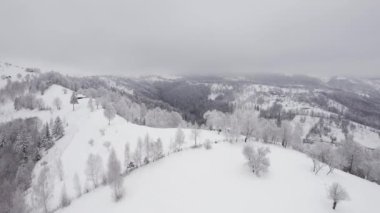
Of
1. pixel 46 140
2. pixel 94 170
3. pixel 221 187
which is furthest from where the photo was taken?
pixel 46 140

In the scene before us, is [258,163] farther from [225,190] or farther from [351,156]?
[351,156]

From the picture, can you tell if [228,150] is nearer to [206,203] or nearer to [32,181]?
[206,203]

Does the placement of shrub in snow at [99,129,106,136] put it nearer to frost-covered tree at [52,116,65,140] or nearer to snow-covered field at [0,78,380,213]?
snow-covered field at [0,78,380,213]

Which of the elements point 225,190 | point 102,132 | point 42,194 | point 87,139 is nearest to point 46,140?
point 87,139

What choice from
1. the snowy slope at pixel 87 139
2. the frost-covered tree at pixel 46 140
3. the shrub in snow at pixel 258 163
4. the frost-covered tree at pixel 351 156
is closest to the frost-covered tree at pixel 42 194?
the snowy slope at pixel 87 139

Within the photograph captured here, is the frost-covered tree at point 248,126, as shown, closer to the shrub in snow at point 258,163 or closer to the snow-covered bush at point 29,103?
the shrub in snow at point 258,163

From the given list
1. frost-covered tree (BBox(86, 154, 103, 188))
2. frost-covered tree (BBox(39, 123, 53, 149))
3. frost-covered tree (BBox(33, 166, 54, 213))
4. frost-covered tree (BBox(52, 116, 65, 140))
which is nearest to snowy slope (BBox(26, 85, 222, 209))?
frost-covered tree (BBox(33, 166, 54, 213))
